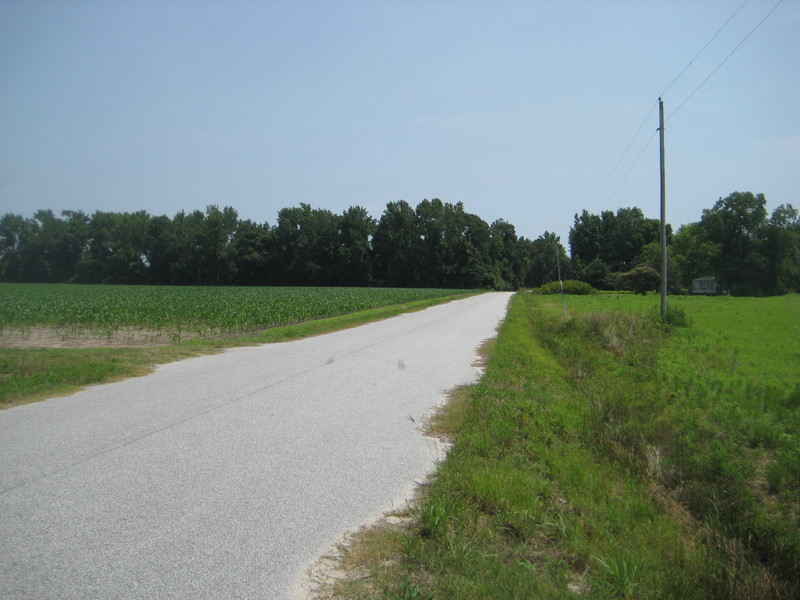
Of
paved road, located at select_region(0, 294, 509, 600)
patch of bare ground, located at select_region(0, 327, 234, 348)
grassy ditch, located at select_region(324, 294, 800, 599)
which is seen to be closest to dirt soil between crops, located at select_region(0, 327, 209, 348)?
patch of bare ground, located at select_region(0, 327, 234, 348)

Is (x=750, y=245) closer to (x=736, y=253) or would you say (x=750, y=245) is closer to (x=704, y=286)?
(x=736, y=253)

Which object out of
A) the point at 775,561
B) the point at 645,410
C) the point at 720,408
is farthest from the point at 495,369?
the point at 775,561

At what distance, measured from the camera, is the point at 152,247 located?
105562mm

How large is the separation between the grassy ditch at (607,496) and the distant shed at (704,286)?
72.4 meters

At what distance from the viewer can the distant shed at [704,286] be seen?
75.9 metres

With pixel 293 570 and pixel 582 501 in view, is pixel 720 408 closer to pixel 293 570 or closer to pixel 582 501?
pixel 582 501

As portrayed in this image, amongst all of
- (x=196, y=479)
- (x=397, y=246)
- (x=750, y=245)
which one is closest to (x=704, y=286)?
(x=750, y=245)

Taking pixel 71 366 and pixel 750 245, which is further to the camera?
pixel 750 245

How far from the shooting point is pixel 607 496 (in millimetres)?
5484

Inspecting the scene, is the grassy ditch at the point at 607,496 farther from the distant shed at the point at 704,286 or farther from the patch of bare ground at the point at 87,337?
the distant shed at the point at 704,286

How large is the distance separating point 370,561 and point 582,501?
93.2 inches

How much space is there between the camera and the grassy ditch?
3.78 meters

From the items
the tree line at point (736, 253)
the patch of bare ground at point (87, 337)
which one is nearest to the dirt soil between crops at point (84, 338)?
the patch of bare ground at point (87, 337)

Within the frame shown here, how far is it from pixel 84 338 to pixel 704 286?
81.6m
